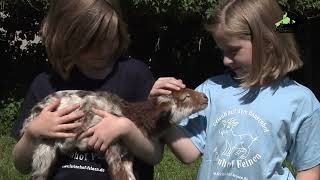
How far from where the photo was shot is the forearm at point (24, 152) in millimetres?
3262

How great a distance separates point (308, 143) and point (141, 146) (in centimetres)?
83

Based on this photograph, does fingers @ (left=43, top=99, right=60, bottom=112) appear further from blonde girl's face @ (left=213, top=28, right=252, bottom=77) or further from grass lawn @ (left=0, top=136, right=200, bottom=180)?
grass lawn @ (left=0, top=136, right=200, bottom=180)

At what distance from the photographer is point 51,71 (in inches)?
141

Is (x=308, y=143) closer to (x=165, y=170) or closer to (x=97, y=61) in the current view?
(x=97, y=61)

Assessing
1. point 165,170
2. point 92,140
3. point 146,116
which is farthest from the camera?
point 165,170

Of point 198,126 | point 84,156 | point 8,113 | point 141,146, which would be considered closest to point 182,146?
point 198,126

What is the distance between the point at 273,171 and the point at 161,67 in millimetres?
10242

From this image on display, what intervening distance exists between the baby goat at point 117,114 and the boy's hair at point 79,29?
208mm

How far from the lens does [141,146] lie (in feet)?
10.7

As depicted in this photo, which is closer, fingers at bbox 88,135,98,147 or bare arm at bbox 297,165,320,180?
fingers at bbox 88,135,98,147

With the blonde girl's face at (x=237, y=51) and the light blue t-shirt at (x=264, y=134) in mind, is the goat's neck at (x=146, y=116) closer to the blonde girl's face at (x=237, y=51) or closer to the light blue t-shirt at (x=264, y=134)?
the light blue t-shirt at (x=264, y=134)

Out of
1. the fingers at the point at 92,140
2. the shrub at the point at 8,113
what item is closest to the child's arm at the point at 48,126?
the fingers at the point at 92,140

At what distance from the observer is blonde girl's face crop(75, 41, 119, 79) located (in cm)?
337

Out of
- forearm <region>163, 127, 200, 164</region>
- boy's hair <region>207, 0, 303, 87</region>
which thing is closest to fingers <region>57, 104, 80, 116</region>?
forearm <region>163, 127, 200, 164</region>
